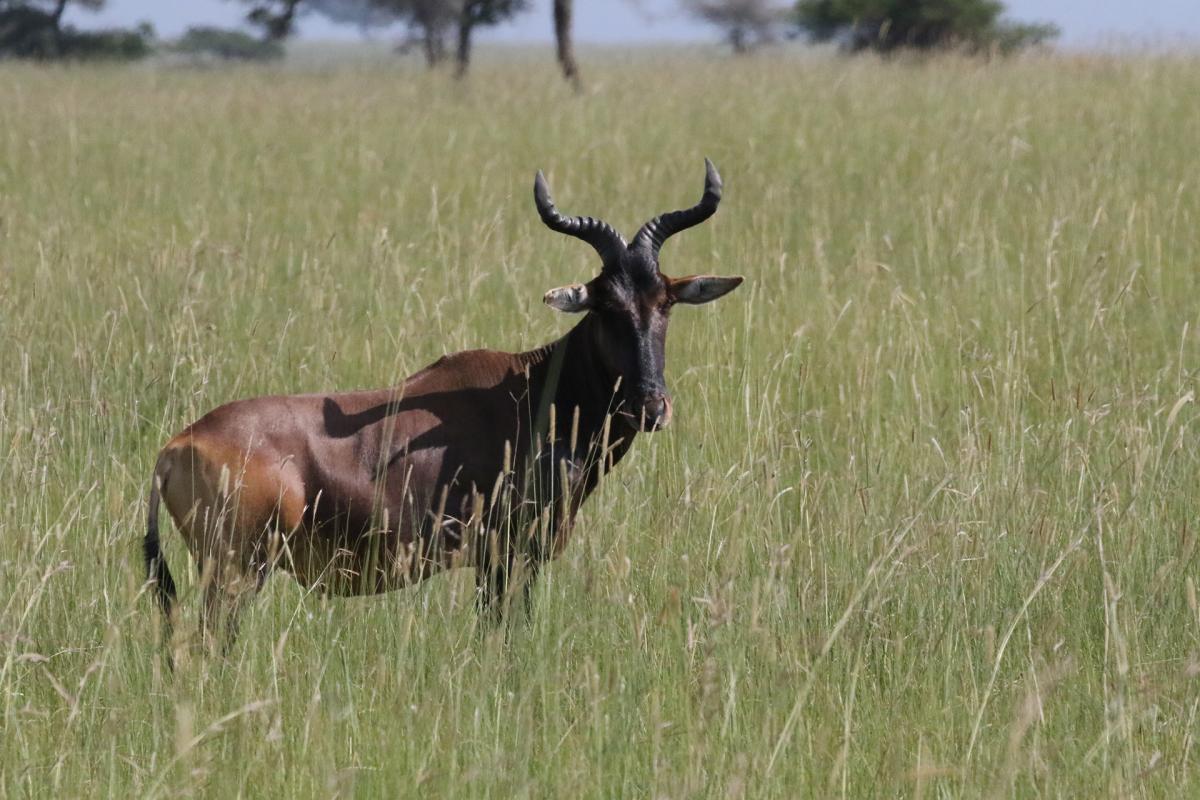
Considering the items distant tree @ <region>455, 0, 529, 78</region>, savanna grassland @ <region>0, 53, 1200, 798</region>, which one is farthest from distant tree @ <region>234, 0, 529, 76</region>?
savanna grassland @ <region>0, 53, 1200, 798</region>

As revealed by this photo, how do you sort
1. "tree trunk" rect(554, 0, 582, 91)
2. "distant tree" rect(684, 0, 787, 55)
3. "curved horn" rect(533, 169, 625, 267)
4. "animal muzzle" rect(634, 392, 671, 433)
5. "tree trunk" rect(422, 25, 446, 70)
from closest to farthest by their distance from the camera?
"animal muzzle" rect(634, 392, 671, 433) < "curved horn" rect(533, 169, 625, 267) < "tree trunk" rect(554, 0, 582, 91) < "tree trunk" rect(422, 25, 446, 70) < "distant tree" rect(684, 0, 787, 55)

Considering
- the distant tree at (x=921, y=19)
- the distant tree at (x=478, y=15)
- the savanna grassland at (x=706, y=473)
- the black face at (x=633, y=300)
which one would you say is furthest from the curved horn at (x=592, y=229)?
the distant tree at (x=921, y=19)

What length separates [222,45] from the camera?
9325cm

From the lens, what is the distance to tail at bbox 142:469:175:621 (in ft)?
13.3

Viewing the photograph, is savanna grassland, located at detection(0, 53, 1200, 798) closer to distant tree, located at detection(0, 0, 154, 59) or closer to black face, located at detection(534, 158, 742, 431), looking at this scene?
black face, located at detection(534, 158, 742, 431)

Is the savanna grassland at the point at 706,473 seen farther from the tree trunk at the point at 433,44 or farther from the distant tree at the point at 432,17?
the tree trunk at the point at 433,44

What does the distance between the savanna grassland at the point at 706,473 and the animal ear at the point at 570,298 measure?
0.59m

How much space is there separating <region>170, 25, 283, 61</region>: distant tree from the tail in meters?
88.3

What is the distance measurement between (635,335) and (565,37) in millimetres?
21038

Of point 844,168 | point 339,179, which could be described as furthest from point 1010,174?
point 339,179

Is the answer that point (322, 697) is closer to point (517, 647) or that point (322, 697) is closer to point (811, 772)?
point (517, 647)

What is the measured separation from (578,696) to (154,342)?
347cm

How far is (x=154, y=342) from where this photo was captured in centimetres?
649

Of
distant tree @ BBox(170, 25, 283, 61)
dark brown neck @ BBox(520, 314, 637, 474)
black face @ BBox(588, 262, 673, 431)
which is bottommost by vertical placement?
distant tree @ BBox(170, 25, 283, 61)
